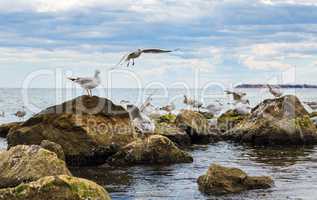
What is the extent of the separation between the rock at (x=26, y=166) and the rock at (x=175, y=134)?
504 inches

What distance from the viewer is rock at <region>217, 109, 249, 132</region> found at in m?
35.9

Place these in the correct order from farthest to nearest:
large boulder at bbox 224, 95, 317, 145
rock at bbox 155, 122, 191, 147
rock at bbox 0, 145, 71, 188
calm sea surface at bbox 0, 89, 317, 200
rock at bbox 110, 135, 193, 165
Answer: large boulder at bbox 224, 95, 317, 145
rock at bbox 155, 122, 191, 147
rock at bbox 110, 135, 193, 165
calm sea surface at bbox 0, 89, 317, 200
rock at bbox 0, 145, 71, 188

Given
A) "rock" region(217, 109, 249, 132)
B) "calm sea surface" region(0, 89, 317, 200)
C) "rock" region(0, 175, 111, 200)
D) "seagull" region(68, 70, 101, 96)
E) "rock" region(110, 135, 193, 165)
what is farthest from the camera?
"rock" region(217, 109, 249, 132)

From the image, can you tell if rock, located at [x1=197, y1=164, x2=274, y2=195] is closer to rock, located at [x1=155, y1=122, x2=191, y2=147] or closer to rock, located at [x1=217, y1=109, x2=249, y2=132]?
rock, located at [x1=155, y1=122, x2=191, y2=147]

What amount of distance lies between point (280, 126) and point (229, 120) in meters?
6.72

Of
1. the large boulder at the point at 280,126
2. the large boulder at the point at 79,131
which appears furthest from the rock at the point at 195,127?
the large boulder at the point at 79,131

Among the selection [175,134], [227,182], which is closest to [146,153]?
[227,182]

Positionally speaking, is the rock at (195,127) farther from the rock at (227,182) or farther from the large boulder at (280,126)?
the rock at (227,182)

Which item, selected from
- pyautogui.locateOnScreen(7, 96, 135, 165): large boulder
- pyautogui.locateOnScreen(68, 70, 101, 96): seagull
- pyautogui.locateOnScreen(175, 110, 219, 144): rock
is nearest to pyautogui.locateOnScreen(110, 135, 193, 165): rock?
pyautogui.locateOnScreen(7, 96, 135, 165): large boulder

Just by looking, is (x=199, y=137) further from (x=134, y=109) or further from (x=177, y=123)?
(x=134, y=109)

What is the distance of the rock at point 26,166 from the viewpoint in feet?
55.7

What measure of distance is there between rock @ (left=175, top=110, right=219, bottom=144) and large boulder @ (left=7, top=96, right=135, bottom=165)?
8.28 meters

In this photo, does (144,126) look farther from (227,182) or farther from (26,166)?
(26,166)

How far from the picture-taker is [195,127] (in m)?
32.2
